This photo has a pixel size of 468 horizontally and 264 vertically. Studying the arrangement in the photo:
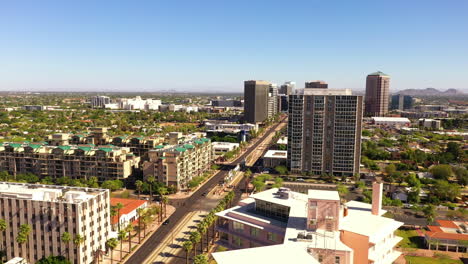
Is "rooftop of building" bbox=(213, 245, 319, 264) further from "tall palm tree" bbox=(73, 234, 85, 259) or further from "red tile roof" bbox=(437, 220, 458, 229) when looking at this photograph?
"red tile roof" bbox=(437, 220, 458, 229)

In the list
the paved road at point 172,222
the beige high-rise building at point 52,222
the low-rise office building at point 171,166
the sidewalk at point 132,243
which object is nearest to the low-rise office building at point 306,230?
the paved road at point 172,222

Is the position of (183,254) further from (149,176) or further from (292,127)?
(292,127)

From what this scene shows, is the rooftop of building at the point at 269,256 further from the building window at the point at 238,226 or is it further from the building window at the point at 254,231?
the building window at the point at 238,226

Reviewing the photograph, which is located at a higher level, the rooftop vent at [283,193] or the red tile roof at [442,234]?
the rooftop vent at [283,193]

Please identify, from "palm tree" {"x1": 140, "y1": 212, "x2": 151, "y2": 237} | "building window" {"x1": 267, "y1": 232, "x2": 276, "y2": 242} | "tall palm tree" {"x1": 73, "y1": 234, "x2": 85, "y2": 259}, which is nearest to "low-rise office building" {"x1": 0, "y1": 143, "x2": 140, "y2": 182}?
"palm tree" {"x1": 140, "y1": 212, "x2": 151, "y2": 237}

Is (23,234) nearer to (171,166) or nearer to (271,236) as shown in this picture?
(271,236)

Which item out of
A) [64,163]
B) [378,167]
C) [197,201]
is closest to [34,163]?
[64,163]
